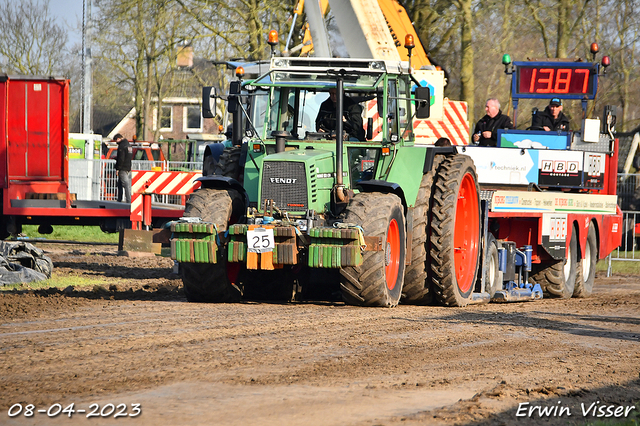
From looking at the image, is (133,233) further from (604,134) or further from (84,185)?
(604,134)

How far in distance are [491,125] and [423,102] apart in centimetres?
473

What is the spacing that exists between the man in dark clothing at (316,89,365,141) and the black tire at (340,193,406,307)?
0.98m

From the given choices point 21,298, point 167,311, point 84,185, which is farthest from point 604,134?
point 84,185

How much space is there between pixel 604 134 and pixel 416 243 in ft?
18.3

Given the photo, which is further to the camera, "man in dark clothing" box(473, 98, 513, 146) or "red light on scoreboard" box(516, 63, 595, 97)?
"red light on scoreboard" box(516, 63, 595, 97)

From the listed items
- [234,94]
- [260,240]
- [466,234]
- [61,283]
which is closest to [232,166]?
[234,94]

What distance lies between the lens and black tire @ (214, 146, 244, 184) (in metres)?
10.5

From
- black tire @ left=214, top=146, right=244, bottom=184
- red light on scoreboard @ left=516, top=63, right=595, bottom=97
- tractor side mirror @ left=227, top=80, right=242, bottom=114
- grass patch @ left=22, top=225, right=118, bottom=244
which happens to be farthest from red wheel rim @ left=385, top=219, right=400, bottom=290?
grass patch @ left=22, top=225, right=118, bottom=244

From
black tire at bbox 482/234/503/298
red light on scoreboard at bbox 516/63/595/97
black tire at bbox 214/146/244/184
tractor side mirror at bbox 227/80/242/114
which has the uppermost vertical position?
red light on scoreboard at bbox 516/63/595/97

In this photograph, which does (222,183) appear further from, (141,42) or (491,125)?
(141,42)

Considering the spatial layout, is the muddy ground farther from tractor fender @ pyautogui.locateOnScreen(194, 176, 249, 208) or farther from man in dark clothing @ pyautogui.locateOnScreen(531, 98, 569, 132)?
man in dark clothing @ pyautogui.locateOnScreen(531, 98, 569, 132)

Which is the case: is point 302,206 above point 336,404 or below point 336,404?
above

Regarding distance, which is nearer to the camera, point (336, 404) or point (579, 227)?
point (336, 404)

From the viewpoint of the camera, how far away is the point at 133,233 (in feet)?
59.6
